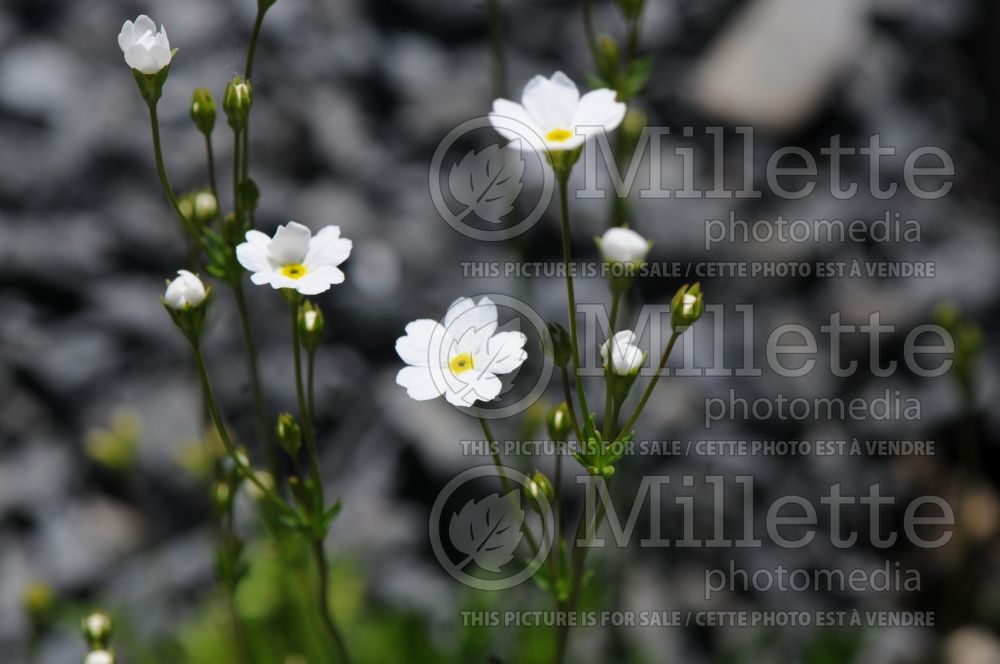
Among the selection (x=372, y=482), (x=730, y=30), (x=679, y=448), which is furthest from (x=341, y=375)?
(x=730, y=30)

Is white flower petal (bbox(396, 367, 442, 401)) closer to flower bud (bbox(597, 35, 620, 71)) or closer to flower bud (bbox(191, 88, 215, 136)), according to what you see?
flower bud (bbox(191, 88, 215, 136))

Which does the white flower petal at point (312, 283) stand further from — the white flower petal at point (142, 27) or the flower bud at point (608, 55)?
the flower bud at point (608, 55)

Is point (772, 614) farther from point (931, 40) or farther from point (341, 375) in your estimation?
point (931, 40)

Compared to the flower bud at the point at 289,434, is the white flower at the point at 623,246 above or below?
above

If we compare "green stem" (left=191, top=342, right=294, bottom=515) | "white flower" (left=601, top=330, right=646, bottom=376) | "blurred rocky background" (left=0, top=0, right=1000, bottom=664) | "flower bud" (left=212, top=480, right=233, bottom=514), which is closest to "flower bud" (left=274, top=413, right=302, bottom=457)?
"green stem" (left=191, top=342, right=294, bottom=515)

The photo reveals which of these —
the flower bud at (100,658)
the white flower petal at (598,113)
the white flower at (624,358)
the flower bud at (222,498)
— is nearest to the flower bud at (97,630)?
the flower bud at (100,658)

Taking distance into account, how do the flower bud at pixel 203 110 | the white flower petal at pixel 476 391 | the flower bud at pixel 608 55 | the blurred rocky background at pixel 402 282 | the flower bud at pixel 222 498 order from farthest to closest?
the blurred rocky background at pixel 402 282
the flower bud at pixel 608 55
the flower bud at pixel 222 498
the flower bud at pixel 203 110
the white flower petal at pixel 476 391

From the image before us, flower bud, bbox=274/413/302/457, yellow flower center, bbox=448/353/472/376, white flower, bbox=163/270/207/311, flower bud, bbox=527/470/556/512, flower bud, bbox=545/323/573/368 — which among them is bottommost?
flower bud, bbox=527/470/556/512
